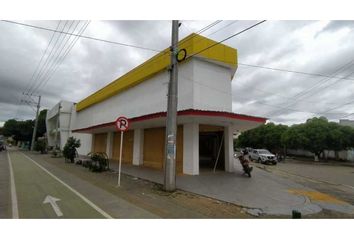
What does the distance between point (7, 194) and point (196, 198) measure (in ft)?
20.1

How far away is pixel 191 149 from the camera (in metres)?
12.0

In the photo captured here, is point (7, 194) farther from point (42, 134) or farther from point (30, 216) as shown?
point (42, 134)

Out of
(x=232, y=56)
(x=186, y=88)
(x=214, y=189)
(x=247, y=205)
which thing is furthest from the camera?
(x=232, y=56)

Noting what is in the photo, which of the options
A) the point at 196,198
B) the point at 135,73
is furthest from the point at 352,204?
the point at 135,73

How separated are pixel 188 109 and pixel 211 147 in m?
9.13

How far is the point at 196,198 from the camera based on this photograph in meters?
7.67

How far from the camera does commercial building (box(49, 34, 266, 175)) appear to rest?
1202cm

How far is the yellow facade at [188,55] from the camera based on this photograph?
12836 millimetres

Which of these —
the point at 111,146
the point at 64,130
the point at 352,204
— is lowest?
the point at 352,204

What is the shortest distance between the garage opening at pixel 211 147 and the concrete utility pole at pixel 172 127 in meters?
5.08

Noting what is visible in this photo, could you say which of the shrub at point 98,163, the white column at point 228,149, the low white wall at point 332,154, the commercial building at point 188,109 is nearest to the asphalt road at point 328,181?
the white column at point 228,149

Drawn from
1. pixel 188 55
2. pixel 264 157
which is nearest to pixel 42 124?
pixel 264 157

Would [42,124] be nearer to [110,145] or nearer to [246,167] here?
[110,145]

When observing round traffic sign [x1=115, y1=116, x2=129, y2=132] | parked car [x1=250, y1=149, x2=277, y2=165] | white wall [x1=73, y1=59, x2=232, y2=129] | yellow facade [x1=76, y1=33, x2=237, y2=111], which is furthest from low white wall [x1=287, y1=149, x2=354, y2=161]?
round traffic sign [x1=115, y1=116, x2=129, y2=132]
